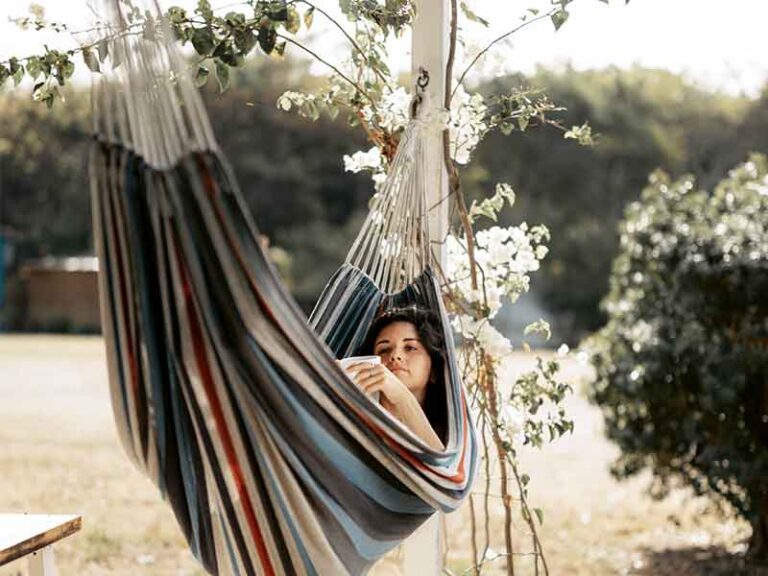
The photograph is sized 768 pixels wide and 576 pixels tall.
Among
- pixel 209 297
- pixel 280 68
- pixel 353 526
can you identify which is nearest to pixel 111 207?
pixel 209 297

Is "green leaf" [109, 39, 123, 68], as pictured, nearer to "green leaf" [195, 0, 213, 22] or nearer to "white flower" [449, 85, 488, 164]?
"green leaf" [195, 0, 213, 22]

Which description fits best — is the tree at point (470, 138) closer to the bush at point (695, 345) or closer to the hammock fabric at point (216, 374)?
the hammock fabric at point (216, 374)

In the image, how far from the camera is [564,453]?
5969 millimetres

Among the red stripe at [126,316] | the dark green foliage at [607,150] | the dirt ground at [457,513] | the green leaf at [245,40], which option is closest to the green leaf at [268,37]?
the green leaf at [245,40]

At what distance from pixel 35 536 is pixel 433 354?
675 millimetres

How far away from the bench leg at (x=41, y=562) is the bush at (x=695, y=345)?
190 cm

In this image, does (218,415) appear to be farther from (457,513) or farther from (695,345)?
(457,513)

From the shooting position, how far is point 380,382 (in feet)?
5.81

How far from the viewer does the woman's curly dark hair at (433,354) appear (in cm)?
189

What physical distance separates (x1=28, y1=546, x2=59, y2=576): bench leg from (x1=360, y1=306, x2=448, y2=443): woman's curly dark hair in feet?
2.07

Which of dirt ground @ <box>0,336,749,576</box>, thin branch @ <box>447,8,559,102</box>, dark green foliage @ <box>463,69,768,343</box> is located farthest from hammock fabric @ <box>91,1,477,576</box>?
dark green foliage @ <box>463,69,768,343</box>

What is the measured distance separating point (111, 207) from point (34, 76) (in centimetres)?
80

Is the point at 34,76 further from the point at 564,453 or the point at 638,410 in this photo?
the point at 564,453

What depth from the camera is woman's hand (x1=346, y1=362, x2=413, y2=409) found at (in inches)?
69.3
